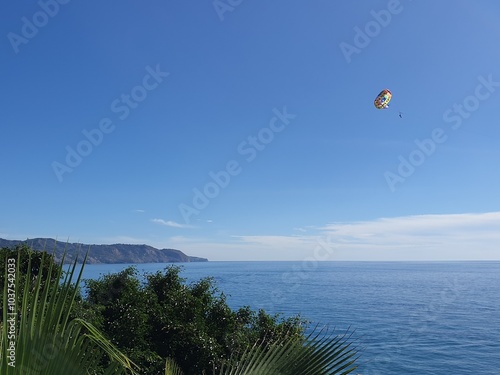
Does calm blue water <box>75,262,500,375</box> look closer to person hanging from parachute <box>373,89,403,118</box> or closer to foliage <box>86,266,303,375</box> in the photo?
foliage <box>86,266,303,375</box>

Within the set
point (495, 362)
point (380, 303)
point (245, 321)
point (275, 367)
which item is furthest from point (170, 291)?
point (380, 303)

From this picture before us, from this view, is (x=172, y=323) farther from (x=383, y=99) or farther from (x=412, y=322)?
(x=412, y=322)

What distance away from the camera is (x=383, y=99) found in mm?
28578

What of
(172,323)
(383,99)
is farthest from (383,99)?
(172,323)

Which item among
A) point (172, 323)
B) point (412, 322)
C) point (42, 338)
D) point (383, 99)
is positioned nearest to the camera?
point (42, 338)

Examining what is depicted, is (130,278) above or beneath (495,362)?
above

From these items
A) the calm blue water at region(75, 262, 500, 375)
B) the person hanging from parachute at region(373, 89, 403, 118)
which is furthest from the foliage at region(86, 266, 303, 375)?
the person hanging from parachute at region(373, 89, 403, 118)

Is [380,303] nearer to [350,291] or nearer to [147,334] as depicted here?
[350,291]

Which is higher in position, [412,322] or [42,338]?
[42,338]

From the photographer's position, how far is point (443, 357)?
5319cm

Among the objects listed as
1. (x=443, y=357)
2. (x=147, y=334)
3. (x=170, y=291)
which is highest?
(x=170, y=291)

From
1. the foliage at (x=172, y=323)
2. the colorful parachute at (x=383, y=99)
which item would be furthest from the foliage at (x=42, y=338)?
the colorful parachute at (x=383, y=99)

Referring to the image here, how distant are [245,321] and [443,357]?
41.8 metres

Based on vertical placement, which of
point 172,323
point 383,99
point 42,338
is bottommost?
point 172,323
